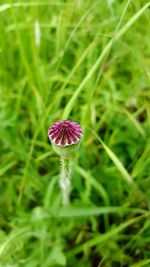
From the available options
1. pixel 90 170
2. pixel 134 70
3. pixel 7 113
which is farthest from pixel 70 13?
pixel 90 170

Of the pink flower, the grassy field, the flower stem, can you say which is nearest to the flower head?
the pink flower

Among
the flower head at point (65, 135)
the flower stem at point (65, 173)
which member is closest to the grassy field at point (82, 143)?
the flower stem at point (65, 173)

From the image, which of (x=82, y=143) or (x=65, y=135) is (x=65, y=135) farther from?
(x=82, y=143)

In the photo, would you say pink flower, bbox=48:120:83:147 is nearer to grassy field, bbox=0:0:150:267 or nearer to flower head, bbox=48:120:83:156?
flower head, bbox=48:120:83:156

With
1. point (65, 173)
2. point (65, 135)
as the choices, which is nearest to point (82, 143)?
point (65, 173)

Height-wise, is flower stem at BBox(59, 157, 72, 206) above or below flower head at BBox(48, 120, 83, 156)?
above

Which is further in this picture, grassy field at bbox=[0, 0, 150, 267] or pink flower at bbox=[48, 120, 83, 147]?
grassy field at bbox=[0, 0, 150, 267]

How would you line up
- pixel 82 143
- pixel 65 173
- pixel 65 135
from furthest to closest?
pixel 82 143 < pixel 65 173 < pixel 65 135

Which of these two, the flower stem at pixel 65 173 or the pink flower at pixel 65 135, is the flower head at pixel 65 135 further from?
the flower stem at pixel 65 173

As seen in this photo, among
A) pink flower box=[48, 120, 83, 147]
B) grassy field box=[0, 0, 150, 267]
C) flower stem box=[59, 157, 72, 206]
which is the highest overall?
grassy field box=[0, 0, 150, 267]

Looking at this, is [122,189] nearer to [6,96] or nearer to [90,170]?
[90,170]
